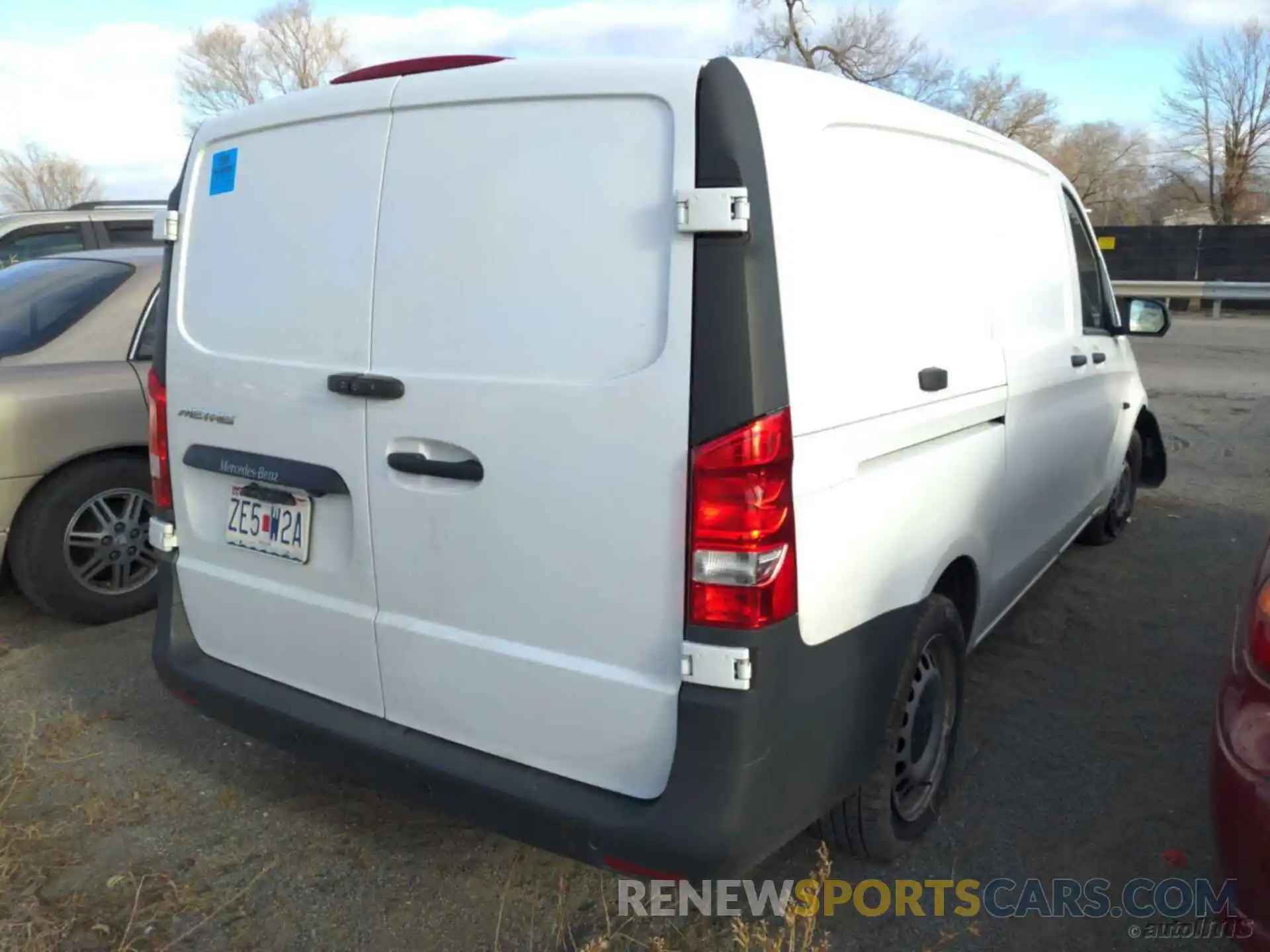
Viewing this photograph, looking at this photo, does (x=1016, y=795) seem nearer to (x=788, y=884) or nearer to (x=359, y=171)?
(x=788, y=884)

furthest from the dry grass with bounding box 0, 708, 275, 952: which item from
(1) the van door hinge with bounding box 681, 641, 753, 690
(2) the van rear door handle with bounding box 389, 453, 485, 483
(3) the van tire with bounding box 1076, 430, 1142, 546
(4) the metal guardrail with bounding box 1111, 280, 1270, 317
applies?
(4) the metal guardrail with bounding box 1111, 280, 1270, 317

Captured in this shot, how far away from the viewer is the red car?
1.89m

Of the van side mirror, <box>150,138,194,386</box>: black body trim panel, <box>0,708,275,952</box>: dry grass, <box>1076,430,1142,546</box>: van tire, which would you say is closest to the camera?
<box>0,708,275,952</box>: dry grass

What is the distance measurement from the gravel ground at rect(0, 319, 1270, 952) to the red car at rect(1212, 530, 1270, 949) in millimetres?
699

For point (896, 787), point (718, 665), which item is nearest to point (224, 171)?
point (718, 665)

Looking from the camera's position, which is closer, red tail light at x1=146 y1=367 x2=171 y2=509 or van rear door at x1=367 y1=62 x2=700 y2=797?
van rear door at x1=367 y1=62 x2=700 y2=797

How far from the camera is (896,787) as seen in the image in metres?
2.80

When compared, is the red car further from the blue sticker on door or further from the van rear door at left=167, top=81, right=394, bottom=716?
the blue sticker on door

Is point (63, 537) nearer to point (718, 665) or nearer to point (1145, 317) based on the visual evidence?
point (718, 665)

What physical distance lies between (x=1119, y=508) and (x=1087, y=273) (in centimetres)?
183

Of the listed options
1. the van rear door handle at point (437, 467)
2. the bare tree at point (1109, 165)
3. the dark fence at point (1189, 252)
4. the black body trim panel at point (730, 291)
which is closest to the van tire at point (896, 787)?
the black body trim panel at point (730, 291)

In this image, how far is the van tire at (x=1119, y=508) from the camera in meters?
5.60

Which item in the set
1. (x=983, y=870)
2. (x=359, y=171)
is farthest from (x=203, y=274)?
(x=983, y=870)

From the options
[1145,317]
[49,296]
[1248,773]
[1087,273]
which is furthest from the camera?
[1145,317]
